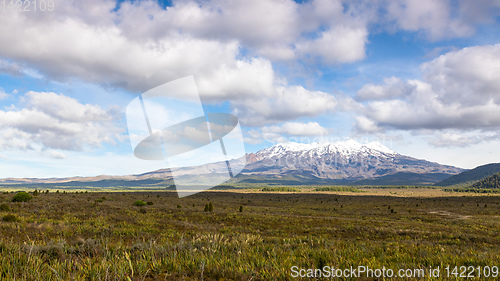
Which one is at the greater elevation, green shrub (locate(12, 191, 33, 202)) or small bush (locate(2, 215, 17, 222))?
small bush (locate(2, 215, 17, 222))

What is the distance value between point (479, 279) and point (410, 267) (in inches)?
55.1

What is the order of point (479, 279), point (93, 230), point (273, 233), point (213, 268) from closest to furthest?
point (479, 279) → point (213, 268) → point (93, 230) → point (273, 233)

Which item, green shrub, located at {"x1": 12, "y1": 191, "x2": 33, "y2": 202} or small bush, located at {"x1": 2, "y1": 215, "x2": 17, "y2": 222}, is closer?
small bush, located at {"x1": 2, "y1": 215, "x2": 17, "y2": 222}

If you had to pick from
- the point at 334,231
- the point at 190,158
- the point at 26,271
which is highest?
the point at 190,158

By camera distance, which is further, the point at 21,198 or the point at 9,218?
the point at 21,198

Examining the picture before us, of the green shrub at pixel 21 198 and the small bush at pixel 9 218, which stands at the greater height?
the small bush at pixel 9 218

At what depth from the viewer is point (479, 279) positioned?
5113 millimetres

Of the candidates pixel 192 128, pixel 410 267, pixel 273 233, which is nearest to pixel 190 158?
pixel 192 128

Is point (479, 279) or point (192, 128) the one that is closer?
point (479, 279)

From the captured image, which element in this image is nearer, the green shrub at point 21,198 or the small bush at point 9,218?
the small bush at point 9,218

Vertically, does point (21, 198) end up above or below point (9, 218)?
below

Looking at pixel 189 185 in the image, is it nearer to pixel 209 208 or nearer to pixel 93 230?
pixel 93 230

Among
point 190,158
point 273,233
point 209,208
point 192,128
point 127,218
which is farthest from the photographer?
point 209,208

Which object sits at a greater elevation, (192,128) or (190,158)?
(192,128)
